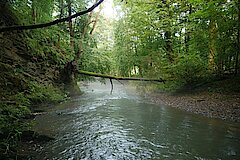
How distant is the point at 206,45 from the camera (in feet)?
44.5

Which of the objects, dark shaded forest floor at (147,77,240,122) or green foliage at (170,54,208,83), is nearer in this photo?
dark shaded forest floor at (147,77,240,122)

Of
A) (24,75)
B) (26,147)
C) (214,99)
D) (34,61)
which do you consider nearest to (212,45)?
(214,99)

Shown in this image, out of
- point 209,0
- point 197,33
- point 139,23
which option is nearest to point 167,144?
point 209,0

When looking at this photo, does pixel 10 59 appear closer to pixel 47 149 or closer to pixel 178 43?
pixel 47 149

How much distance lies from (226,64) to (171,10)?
6759 mm

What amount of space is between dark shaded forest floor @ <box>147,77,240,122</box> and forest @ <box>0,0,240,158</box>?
10cm

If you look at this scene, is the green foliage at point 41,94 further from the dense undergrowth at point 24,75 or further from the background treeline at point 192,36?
the background treeline at point 192,36

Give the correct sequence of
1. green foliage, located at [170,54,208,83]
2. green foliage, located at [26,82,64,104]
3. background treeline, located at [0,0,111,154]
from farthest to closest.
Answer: green foliage, located at [170,54,208,83], green foliage, located at [26,82,64,104], background treeline, located at [0,0,111,154]

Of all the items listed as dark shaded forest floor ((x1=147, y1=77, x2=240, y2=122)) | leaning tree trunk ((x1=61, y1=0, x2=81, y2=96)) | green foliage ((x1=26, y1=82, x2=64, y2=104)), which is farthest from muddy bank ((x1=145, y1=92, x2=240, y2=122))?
leaning tree trunk ((x1=61, y1=0, x2=81, y2=96))

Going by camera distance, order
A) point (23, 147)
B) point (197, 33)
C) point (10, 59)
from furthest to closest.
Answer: point (197, 33) < point (10, 59) < point (23, 147)

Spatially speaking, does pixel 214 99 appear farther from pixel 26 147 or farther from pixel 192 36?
pixel 26 147

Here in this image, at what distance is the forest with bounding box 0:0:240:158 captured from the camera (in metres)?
9.44

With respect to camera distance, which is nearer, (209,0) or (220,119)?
(220,119)

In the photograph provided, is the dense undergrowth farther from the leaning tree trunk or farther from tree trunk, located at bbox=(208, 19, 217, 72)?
tree trunk, located at bbox=(208, 19, 217, 72)
